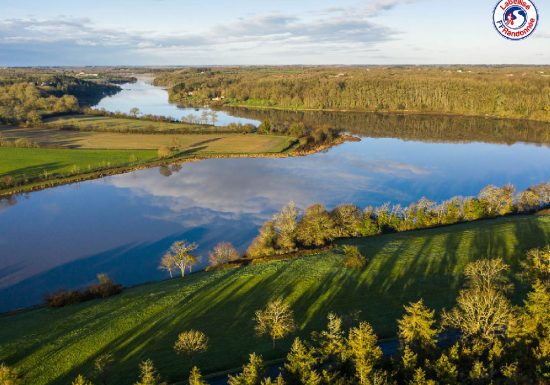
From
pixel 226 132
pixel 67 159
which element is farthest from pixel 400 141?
pixel 67 159

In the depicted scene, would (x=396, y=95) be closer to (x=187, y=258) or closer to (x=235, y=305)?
(x=187, y=258)

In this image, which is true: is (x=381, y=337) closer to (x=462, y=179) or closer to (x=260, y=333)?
(x=260, y=333)

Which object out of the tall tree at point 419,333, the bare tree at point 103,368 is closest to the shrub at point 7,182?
the bare tree at point 103,368

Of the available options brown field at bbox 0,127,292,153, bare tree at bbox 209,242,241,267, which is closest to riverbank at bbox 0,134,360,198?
brown field at bbox 0,127,292,153

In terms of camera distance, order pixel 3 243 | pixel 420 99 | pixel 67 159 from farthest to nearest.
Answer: pixel 420 99 < pixel 67 159 < pixel 3 243

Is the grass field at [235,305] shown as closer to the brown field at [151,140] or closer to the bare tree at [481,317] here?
the bare tree at [481,317]

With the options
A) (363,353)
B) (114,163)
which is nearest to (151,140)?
(114,163)
